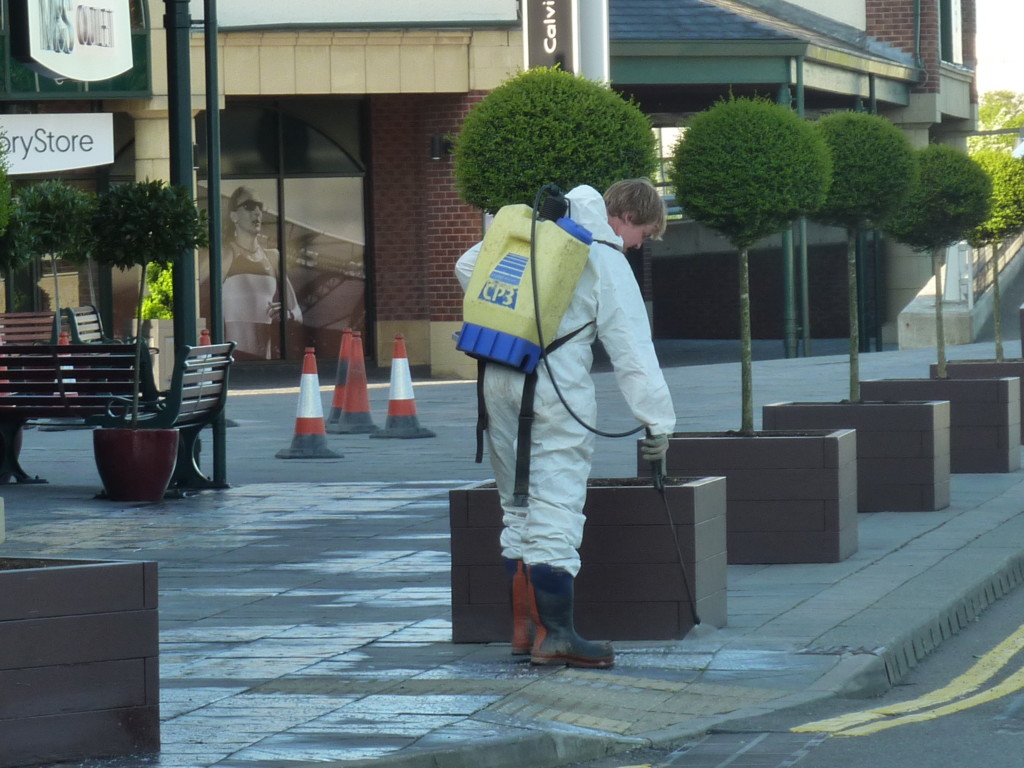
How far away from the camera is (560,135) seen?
12047mm

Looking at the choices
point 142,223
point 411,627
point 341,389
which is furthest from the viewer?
point 341,389

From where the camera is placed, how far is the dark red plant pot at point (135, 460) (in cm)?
1088

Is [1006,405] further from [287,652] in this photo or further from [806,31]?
[806,31]

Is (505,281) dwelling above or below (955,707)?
above

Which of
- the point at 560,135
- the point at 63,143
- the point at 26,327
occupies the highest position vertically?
the point at 63,143

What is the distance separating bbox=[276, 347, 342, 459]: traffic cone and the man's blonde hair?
7.53 m

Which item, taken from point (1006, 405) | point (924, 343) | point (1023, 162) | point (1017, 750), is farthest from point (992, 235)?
point (1017, 750)

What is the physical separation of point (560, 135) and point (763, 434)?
392cm

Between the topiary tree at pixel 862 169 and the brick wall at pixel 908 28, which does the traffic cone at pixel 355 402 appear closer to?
the topiary tree at pixel 862 169

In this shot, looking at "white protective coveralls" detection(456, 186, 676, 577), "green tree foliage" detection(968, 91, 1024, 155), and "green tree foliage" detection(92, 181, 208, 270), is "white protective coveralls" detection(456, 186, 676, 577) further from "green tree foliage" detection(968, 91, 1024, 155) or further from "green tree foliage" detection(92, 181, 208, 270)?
"green tree foliage" detection(968, 91, 1024, 155)

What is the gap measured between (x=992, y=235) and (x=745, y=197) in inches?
294

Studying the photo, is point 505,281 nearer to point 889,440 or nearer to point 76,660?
point 76,660

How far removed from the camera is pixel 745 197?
919 centimetres

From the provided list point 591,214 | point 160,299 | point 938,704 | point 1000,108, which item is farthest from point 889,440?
point 1000,108
